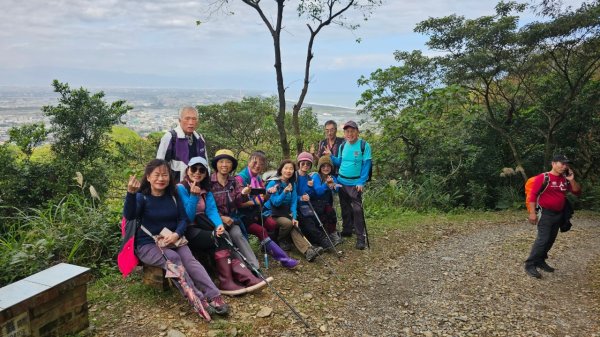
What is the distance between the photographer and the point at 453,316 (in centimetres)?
438

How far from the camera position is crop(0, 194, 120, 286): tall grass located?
181 inches

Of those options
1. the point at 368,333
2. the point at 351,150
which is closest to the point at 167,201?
the point at 368,333

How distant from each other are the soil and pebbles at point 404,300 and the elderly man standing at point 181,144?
155 centimetres

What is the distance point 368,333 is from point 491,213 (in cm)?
776

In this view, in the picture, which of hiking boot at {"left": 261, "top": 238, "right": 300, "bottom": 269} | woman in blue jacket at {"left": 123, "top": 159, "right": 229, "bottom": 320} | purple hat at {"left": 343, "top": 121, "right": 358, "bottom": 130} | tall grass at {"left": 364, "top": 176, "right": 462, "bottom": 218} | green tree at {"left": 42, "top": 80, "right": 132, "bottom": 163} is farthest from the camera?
tall grass at {"left": 364, "top": 176, "right": 462, "bottom": 218}

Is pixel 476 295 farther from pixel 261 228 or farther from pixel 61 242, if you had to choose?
pixel 61 242

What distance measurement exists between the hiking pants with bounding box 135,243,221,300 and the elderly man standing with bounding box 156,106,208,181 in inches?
42.3

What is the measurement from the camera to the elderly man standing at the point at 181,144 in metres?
4.91

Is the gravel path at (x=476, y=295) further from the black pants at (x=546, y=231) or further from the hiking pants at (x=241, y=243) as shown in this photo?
the hiking pants at (x=241, y=243)

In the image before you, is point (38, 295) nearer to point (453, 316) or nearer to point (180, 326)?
point (180, 326)

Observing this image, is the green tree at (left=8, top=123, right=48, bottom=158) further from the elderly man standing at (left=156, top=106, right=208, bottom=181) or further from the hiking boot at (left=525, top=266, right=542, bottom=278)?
the hiking boot at (left=525, top=266, right=542, bottom=278)

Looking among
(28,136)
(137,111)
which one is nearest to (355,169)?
(28,136)

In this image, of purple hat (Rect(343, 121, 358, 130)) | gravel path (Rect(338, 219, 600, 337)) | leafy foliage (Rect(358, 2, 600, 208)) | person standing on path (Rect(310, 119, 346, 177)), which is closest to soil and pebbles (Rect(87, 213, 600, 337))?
gravel path (Rect(338, 219, 600, 337))

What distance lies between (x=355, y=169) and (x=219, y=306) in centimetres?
327
